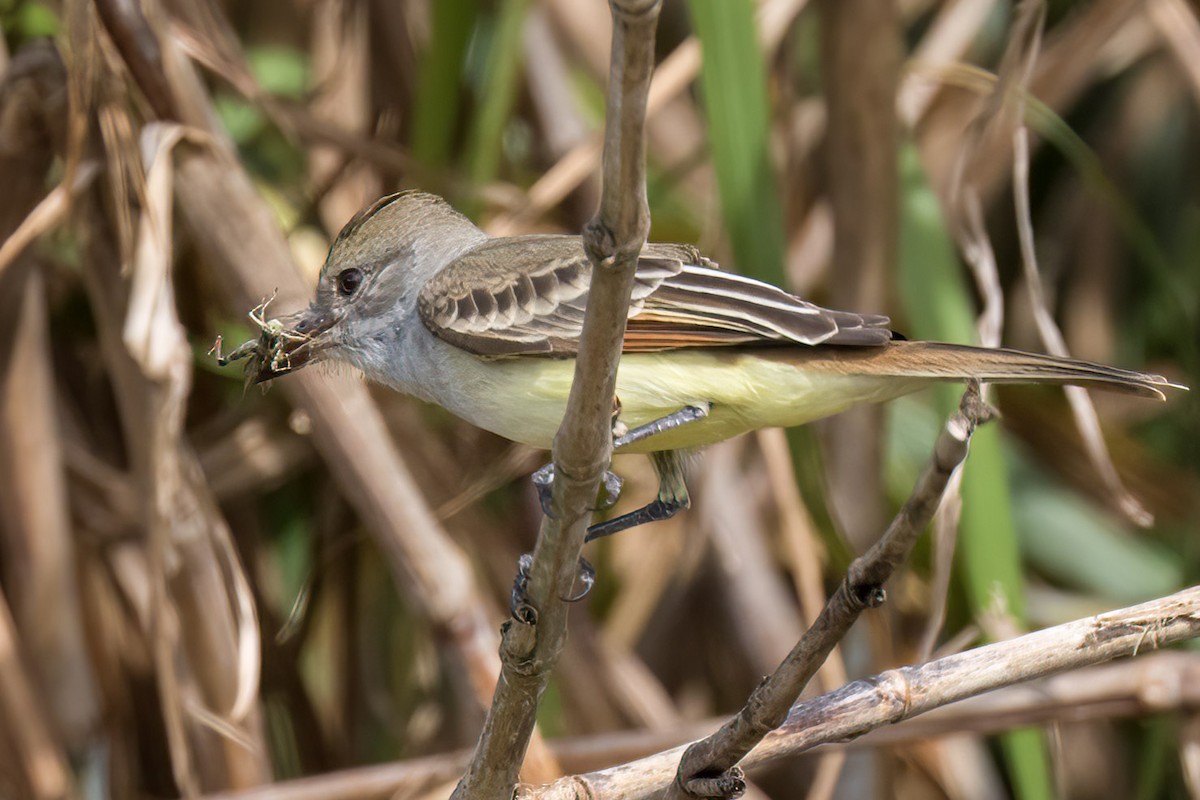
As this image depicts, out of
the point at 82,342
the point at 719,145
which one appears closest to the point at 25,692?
the point at 82,342

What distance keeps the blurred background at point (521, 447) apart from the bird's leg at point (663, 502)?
28cm

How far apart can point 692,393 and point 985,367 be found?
47cm

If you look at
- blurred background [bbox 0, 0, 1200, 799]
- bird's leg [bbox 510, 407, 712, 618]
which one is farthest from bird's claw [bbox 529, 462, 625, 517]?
blurred background [bbox 0, 0, 1200, 799]

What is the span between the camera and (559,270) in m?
2.36

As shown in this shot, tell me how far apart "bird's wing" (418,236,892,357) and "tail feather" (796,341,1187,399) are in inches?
1.7

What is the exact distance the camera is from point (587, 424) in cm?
150

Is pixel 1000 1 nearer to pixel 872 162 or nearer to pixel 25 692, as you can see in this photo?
pixel 872 162

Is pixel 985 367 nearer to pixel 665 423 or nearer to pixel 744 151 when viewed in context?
pixel 665 423

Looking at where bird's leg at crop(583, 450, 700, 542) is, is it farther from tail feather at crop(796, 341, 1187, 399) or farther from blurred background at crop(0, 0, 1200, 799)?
tail feather at crop(796, 341, 1187, 399)

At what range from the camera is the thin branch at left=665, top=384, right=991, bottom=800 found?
1.42m

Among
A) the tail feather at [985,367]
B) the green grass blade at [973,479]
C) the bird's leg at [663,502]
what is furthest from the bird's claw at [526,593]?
the green grass blade at [973,479]

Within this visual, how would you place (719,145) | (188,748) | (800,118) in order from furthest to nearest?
(800,118)
(188,748)
(719,145)

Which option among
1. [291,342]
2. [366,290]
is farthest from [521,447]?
[291,342]

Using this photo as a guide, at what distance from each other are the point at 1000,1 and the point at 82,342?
107 inches
